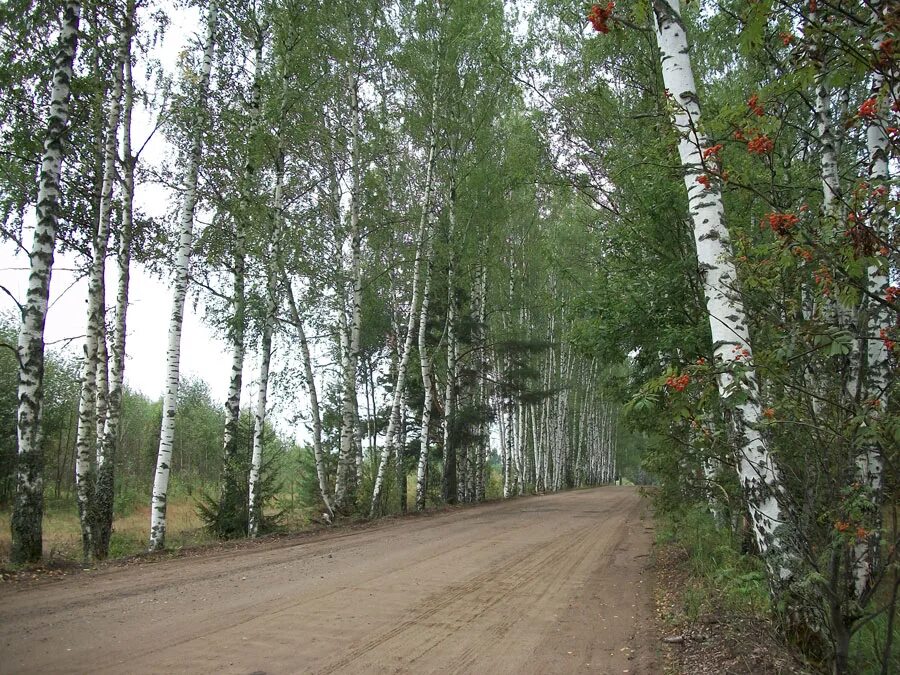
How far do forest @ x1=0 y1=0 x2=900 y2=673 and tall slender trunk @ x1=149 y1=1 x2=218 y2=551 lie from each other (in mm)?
61

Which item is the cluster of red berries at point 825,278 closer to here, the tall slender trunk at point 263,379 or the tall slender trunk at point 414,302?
the tall slender trunk at point 263,379

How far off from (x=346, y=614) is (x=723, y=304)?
14.1 feet

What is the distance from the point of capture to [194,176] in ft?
35.7

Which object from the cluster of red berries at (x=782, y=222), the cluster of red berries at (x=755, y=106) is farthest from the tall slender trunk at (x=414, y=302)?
the cluster of red berries at (x=782, y=222)

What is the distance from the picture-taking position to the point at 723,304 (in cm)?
411

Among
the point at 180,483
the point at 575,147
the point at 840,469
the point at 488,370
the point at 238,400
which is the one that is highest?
the point at 575,147

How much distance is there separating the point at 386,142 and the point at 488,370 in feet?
34.4

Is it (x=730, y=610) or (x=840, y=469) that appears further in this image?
(x=730, y=610)

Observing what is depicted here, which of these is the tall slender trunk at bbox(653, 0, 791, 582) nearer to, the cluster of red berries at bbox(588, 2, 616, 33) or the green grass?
the green grass

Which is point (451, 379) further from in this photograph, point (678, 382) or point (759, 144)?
point (759, 144)

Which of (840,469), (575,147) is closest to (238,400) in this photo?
(575,147)

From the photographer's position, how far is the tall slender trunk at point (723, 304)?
363 centimetres

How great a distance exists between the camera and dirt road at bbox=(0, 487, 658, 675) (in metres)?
4.11

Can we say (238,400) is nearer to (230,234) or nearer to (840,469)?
(230,234)
